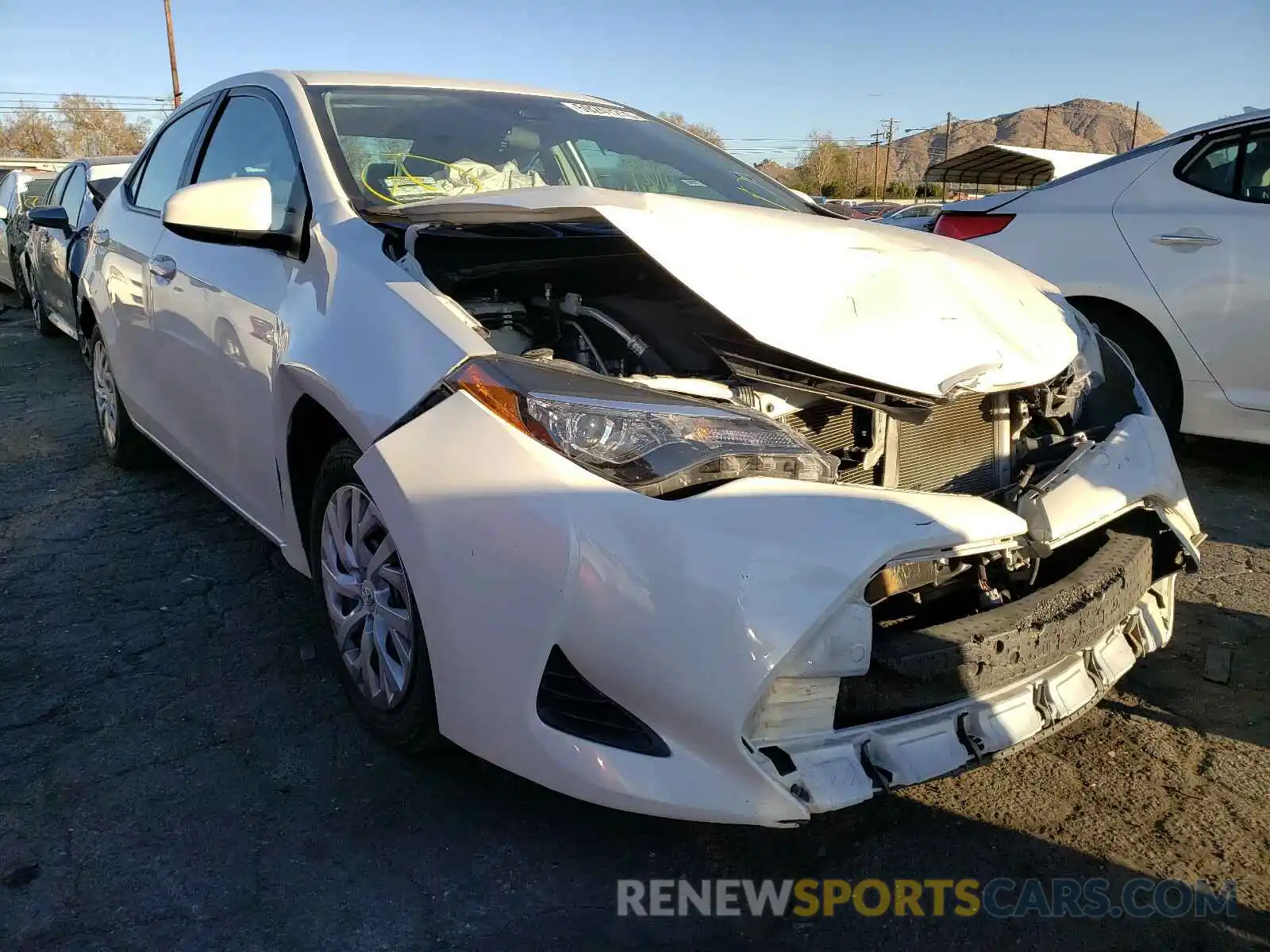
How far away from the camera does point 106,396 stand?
4.65 meters

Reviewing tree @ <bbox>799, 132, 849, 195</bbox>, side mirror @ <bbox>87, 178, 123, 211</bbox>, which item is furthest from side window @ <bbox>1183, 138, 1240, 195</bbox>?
tree @ <bbox>799, 132, 849, 195</bbox>

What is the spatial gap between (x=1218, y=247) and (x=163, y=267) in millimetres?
4281

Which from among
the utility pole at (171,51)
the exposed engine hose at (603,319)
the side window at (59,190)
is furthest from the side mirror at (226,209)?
the utility pole at (171,51)

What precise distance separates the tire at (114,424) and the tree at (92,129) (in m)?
56.8

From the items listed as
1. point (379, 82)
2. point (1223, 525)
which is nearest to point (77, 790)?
point (379, 82)

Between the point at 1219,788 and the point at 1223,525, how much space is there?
206cm

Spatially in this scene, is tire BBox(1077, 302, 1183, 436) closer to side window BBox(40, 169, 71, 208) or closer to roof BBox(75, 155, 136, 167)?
roof BBox(75, 155, 136, 167)

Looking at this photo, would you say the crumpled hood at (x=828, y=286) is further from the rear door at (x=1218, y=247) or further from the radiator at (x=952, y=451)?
the rear door at (x=1218, y=247)

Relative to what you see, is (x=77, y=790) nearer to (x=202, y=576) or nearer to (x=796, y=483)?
(x=202, y=576)

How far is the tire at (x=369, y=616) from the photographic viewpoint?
6.98 ft

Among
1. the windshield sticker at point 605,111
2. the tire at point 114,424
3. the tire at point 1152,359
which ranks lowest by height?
the tire at point 114,424

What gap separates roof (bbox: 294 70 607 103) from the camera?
3105mm

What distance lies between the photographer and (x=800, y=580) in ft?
5.52

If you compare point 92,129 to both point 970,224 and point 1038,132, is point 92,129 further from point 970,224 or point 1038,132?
point 1038,132
